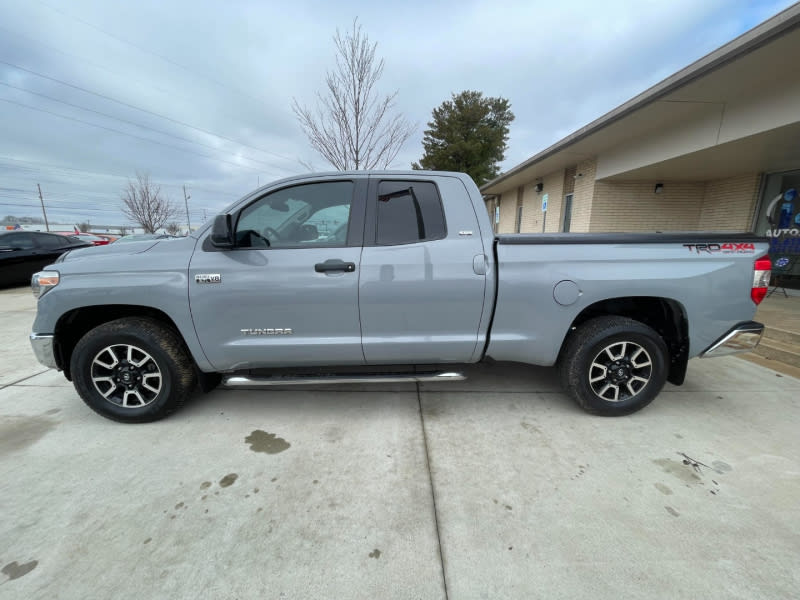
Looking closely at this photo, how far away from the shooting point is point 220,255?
8.16ft

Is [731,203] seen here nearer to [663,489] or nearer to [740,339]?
[740,339]

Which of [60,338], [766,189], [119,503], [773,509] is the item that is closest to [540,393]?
[773,509]

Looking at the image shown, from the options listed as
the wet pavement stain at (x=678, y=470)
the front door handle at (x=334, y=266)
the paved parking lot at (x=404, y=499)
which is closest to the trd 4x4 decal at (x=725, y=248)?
the paved parking lot at (x=404, y=499)

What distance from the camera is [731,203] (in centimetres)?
825

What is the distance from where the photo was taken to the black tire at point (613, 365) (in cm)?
260

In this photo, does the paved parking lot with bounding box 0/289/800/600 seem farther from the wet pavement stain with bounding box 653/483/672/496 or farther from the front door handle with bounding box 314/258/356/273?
A: the front door handle with bounding box 314/258/356/273

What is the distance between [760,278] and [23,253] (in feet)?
46.7

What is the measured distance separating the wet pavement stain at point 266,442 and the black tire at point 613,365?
2213mm

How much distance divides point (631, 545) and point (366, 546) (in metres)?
1.28

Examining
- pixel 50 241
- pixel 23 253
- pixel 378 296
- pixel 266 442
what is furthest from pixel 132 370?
pixel 50 241

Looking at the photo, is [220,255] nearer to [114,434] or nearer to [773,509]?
[114,434]

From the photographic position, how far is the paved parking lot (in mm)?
1485

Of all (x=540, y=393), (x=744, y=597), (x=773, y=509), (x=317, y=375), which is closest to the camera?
(x=744, y=597)

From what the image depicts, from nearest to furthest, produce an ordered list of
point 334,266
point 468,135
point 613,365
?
point 334,266 → point 613,365 → point 468,135
